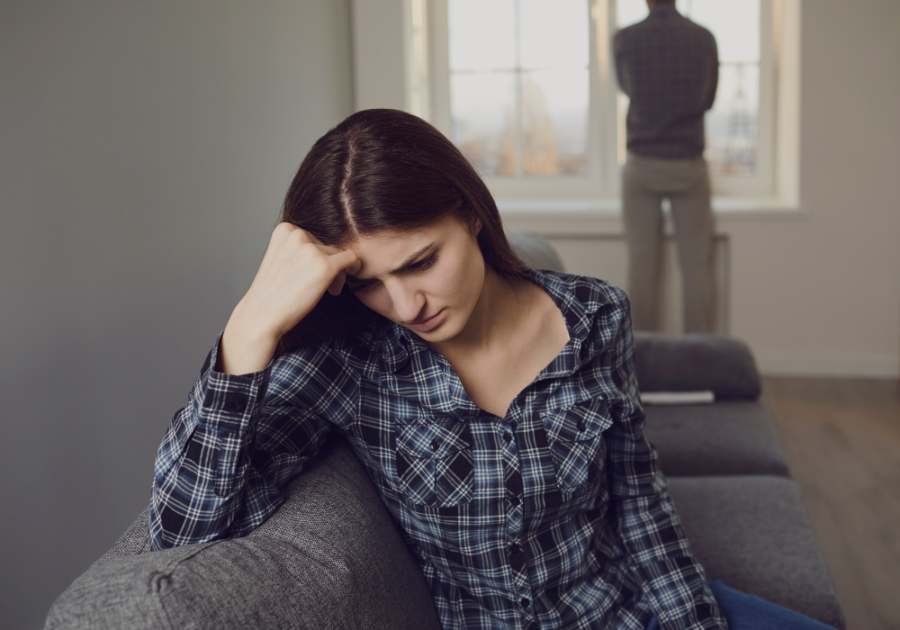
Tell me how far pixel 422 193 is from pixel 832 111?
313 centimetres

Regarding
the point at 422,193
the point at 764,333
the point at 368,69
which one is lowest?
the point at 764,333

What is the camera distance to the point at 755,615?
3.55ft

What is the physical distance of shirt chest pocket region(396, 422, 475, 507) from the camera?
961 mm

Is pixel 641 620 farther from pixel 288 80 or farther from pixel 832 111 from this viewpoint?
pixel 832 111

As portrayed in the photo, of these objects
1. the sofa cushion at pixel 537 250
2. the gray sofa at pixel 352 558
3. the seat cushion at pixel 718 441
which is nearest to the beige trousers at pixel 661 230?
the sofa cushion at pixel 537 250

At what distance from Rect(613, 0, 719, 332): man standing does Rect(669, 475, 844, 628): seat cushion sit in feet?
6.50

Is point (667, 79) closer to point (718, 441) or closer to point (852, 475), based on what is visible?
point (852, 475)

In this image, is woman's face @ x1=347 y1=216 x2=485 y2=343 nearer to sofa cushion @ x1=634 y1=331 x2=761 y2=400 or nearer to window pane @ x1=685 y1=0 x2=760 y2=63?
sofa cushion @ x1=634 y1=331 x2=761 y2=400

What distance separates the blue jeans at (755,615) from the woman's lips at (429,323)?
531 millimetres

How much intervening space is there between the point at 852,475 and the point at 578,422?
1990 millimetres

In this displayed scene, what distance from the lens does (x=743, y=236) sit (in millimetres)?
3590

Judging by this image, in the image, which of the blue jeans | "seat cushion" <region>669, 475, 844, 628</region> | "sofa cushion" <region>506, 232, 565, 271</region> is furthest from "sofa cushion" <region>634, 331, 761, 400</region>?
the blue jeans

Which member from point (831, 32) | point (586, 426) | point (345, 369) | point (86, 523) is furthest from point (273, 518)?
point (831, 32)

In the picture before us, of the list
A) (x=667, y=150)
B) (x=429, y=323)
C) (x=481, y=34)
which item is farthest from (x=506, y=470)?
(x=481, y=34)
